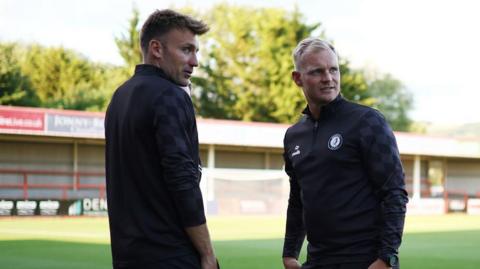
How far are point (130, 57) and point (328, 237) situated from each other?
193 ft

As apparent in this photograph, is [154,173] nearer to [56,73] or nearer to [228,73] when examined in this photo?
[228,73]

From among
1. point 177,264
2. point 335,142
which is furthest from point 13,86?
point 177,264

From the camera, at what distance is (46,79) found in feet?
228

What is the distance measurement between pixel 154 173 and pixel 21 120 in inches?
1242

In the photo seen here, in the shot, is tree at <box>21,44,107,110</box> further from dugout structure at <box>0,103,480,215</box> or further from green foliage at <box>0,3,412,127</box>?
dugout structure at <box>0,103,480,215</box>

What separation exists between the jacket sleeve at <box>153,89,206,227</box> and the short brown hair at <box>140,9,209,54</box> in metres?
0.37

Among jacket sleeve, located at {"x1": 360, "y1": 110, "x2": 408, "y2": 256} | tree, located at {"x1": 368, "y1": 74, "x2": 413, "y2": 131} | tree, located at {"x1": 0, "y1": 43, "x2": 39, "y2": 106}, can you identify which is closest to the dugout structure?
tree, located at {"x1": 0, "y1": 43, "x2": 39, "y2": 106}

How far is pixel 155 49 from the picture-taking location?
13.2ft

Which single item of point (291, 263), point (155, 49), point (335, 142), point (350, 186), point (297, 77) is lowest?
point (291, 263)

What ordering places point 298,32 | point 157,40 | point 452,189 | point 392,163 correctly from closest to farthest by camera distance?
point 157,40 < point 392,163 < point 452,189 < point 298,32

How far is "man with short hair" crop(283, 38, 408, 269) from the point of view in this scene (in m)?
4.31

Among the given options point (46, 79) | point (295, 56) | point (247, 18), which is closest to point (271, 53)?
point (247, 18)

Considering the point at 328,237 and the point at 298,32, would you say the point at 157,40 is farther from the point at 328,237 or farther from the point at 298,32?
the point at 298,32

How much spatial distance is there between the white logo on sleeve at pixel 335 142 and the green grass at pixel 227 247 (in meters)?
9.59
